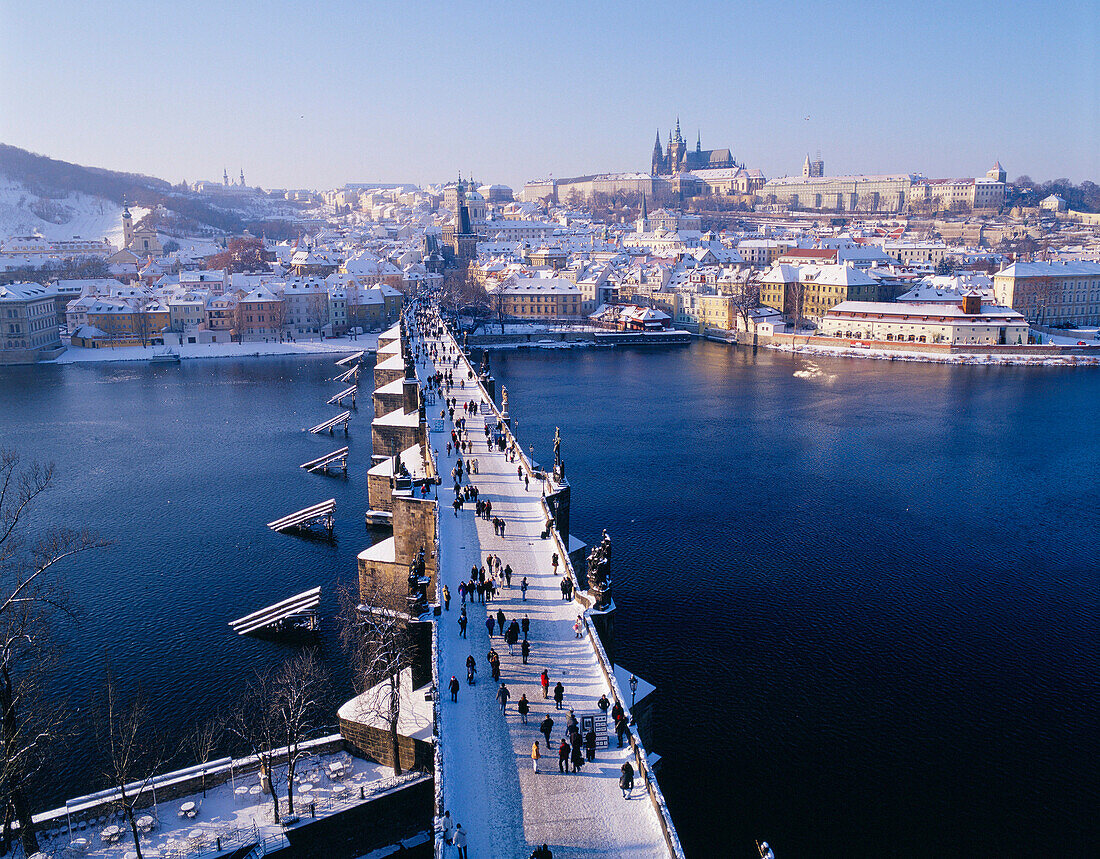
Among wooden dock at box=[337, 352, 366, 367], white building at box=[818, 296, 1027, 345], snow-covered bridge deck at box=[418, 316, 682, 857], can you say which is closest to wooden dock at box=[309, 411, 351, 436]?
wooden dock at box=[337, 352, 366, 367]

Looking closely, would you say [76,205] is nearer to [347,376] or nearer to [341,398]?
[347,376]

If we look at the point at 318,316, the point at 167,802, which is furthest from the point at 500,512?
the point at 318,316

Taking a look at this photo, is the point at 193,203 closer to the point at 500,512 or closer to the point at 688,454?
the point at 688,454

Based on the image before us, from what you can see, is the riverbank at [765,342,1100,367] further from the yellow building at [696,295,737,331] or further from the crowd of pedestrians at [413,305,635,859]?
the crowd of pedestrians at [413,305,635,859]

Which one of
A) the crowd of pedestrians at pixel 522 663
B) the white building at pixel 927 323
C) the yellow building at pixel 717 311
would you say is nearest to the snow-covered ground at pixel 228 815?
the crowd of pedestrians at pixel 522 663

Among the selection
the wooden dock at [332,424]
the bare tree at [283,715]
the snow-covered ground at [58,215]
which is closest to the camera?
the bare tree at [283,715]

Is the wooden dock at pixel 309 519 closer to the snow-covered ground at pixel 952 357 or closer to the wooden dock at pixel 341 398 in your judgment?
the wooden dock at pixel 341 398
